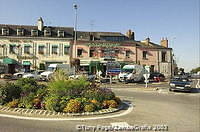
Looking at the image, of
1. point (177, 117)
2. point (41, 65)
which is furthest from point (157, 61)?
point (177, 117)

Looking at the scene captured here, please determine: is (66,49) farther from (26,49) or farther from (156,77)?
(156,77)

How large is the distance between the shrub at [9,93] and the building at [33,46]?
90.8 feet

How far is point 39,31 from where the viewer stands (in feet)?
133

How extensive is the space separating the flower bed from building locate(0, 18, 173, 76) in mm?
27032

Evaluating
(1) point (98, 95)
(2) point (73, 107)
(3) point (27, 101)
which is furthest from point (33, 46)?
(2) point (73, 107)

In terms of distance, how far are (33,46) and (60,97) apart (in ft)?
102

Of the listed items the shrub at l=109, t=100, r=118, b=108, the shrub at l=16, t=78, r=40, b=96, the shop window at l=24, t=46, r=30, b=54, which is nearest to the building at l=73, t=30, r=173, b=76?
the shop window at l=24, t=46, r=30, b=54

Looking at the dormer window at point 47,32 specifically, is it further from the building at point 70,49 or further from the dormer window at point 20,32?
the dormer window at point 20,32

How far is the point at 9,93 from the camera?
430 inches

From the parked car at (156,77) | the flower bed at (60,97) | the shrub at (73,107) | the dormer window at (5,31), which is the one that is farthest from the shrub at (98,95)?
the dormer window at (5,31)

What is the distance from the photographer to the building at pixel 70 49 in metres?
38.3

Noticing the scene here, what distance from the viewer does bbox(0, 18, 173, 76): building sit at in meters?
38.3

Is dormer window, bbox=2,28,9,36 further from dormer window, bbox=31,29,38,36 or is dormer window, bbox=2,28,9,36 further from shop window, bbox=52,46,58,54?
shop window, bbox=52,46,58,54

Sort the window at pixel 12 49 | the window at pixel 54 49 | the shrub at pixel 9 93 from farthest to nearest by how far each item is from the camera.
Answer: the window at pixel 54 49 → the window at pixel 12 49 → the shrub at pixel 9 93
